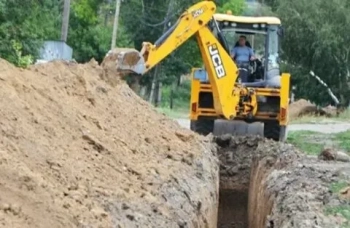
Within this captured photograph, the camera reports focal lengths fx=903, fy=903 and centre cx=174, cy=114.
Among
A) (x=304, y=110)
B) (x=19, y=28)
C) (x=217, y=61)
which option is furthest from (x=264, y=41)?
(x=304, y=110)

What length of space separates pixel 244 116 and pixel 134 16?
30110mm

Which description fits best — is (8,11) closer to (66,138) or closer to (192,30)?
(192,30)

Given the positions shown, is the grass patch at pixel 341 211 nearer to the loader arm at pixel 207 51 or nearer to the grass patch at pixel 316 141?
the loader arm at pixel 207 51

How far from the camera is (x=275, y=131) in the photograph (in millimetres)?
20047

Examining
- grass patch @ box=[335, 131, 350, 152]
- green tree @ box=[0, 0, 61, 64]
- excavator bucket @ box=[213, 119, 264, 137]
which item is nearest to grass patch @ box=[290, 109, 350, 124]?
grass patch @ box=[335, 131, 350, 152]

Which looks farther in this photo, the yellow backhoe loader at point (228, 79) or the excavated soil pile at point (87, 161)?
the yellow backhoe loader at point (228, 79)

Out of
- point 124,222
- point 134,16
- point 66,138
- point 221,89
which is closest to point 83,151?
point 66,138

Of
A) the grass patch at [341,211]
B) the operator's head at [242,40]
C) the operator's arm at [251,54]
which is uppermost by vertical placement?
the operator's head at [242,40]

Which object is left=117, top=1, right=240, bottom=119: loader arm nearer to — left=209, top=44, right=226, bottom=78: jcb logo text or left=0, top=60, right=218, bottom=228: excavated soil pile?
left=209, top=44, right=226, bottom=78: jcb logo text

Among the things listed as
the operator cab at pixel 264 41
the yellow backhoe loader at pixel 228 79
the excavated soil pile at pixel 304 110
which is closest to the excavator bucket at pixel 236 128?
the yellow backhoe loader at pixel 228 79

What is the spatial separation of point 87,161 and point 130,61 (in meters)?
6.31

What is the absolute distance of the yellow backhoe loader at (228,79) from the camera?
17.2 metres

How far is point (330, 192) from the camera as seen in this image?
1120 cm

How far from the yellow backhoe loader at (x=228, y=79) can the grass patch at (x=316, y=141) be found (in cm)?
144
